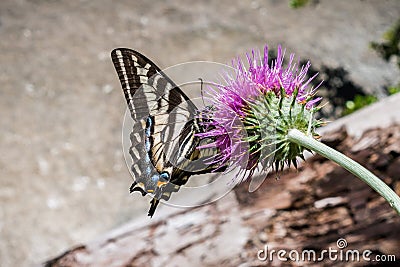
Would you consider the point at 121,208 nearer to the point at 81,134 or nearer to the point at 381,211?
the point at 81,134

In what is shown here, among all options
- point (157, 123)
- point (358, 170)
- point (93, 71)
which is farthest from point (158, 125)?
point (93, 71)

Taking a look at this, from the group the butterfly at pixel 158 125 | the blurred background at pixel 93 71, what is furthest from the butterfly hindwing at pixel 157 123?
the blurred background at pixel 93 71

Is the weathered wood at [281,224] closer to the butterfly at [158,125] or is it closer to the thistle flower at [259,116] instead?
the butterfly at [158,125]

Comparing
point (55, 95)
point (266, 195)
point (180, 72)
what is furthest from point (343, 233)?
point (55, 95)

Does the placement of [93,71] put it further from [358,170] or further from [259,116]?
[358,170]
